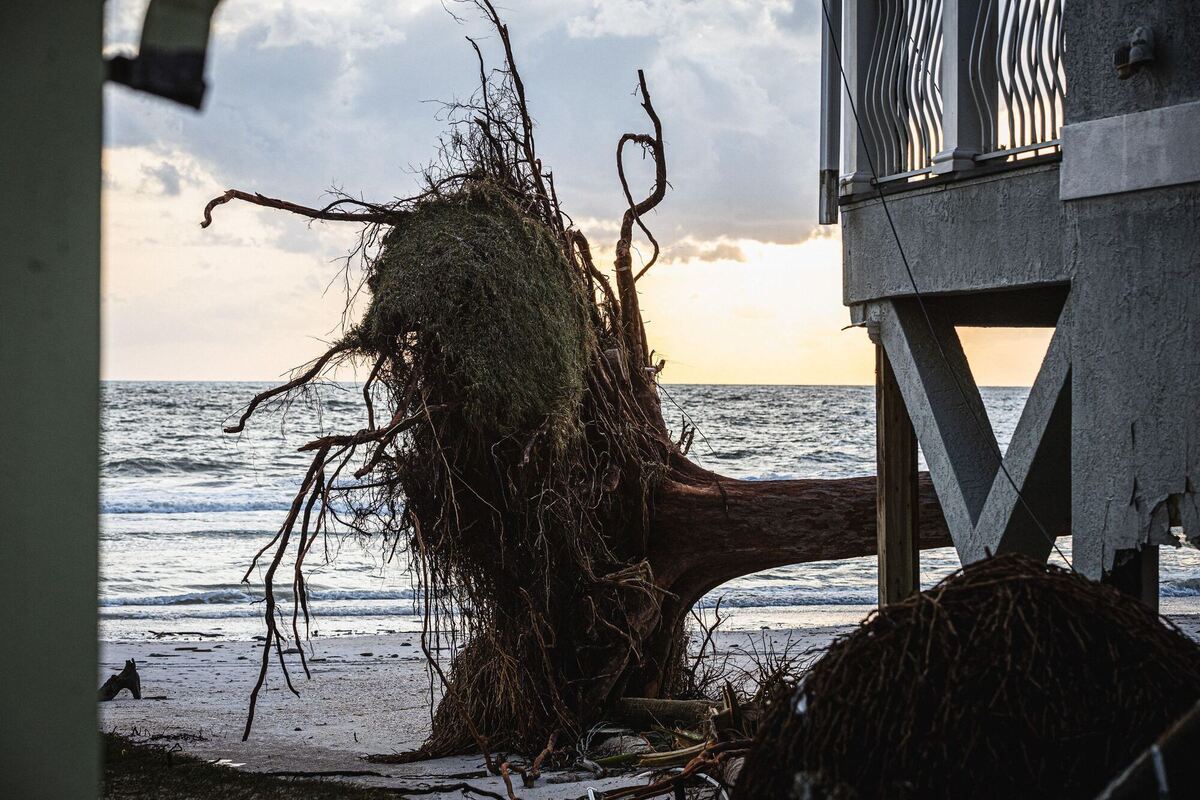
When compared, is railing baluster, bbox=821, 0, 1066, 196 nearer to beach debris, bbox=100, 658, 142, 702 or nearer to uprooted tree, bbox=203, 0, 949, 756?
uprooted tree, bbox=203, 0, 949, 756

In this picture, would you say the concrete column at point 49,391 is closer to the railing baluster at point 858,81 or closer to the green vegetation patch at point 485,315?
the green vegetation patch at point 485,315

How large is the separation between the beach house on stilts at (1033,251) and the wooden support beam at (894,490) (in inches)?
0.6

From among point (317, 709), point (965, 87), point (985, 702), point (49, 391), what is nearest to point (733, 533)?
point (965, 87)

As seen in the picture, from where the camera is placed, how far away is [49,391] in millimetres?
2164

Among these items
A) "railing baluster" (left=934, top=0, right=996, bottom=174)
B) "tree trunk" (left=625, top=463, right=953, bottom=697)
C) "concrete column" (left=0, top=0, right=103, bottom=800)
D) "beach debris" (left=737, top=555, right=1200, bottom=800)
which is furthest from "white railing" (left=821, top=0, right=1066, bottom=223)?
"concrete column" (left=0, top=0, right=103, bottom=800)

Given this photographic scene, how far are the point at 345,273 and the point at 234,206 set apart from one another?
1612 mm

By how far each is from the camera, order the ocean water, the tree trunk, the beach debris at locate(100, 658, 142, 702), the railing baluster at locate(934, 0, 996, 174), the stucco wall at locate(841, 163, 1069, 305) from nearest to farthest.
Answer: the stucco wall at locate(841, 163, 1069, 305)
the railing baluster at locate(934, 0, 996, 174)
the tree trunk
the beach debris at locate(100, 658, 142, 702)
the ocean water

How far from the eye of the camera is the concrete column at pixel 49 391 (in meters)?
2.13

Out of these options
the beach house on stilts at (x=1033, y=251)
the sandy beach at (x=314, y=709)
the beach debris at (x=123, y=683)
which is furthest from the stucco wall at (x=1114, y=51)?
the beach debris at (x=123, y=683)

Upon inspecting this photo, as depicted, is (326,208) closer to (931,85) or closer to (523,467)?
(523,467)

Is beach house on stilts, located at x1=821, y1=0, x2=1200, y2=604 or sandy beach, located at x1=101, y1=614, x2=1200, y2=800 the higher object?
beach house on stilts, located at x1=821, y1=0, x2=1200, y2=604

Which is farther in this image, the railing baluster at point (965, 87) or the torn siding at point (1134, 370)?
the railing baluster at point (965, 87)

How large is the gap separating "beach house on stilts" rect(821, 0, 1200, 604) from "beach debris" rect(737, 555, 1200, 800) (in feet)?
7.77

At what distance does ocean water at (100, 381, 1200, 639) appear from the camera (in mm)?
17156
